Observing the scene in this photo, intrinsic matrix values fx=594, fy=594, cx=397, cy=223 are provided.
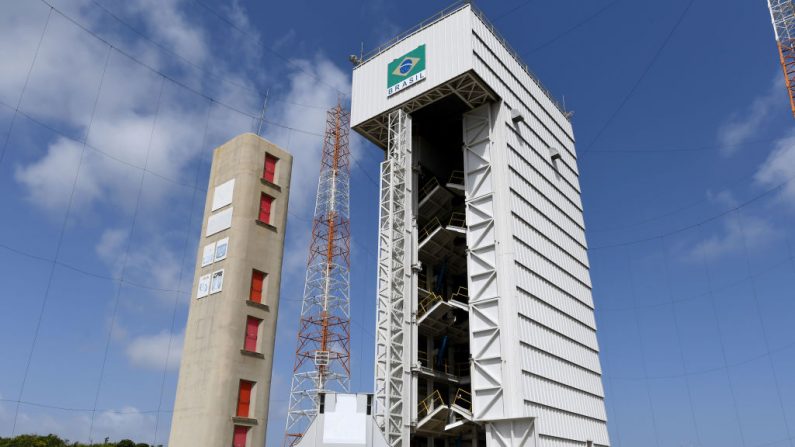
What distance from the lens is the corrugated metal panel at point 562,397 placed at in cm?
3112

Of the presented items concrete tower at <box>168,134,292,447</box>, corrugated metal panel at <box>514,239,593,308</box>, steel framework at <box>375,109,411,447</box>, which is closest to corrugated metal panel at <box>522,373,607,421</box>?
corrugated metal panel at <box>514,239,593,308</box>

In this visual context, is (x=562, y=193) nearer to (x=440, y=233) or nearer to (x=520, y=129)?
(x=520, y=129)

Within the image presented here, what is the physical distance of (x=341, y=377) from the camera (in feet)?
186

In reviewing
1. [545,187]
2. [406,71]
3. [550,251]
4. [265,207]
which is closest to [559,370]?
[550,251]

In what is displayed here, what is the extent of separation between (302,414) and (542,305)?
2976 centimetres

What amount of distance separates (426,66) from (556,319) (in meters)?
17.4

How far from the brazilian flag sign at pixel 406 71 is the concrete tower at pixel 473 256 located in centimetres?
9

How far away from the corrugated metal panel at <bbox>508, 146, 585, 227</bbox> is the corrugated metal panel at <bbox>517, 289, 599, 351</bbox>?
7.89 meters

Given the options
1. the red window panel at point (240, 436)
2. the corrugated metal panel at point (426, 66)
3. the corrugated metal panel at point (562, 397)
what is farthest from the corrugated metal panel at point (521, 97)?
the red window panel at point (240, 436)

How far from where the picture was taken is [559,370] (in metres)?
35.0

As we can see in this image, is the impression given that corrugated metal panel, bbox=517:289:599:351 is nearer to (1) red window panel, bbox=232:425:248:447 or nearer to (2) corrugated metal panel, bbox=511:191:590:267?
(2) corrugated metal panel, bbox=511:191:590:267

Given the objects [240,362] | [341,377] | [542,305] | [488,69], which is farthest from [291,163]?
[341,377]

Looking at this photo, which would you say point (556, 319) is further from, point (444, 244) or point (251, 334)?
point (251, 334)

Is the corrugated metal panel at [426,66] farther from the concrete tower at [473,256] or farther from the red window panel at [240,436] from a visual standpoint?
the red window panel at [240,436]
